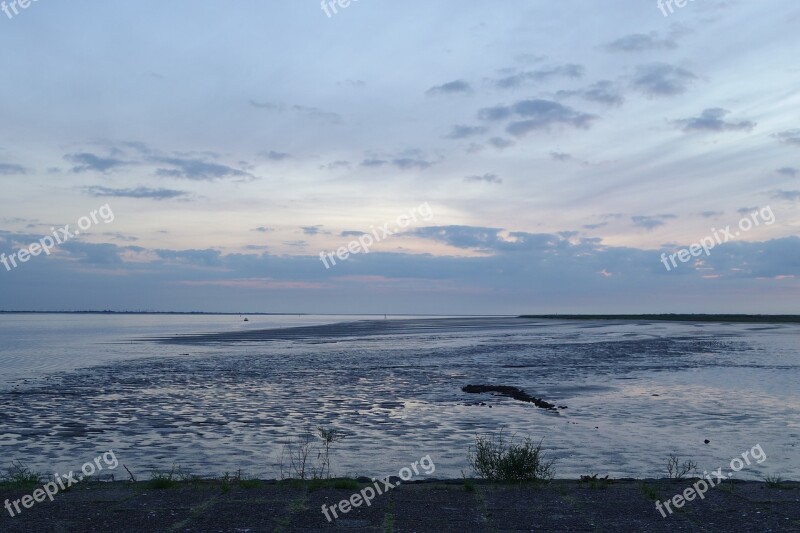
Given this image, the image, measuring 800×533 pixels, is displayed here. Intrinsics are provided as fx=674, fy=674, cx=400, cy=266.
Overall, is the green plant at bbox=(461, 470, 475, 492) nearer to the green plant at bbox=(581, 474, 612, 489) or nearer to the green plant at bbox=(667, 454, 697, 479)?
the green plant at bbox=(581, 474, 612, 489)

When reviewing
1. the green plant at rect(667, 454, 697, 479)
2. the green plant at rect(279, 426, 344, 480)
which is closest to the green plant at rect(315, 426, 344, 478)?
the green plant at rect(279, 426, 344, 480)

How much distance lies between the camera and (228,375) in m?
33.8

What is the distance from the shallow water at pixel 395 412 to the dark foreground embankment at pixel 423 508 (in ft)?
10.5

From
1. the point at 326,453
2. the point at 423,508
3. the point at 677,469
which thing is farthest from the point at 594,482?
the point at 326,453

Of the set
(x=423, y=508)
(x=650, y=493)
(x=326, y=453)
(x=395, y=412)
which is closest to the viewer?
(x=423, y=508)

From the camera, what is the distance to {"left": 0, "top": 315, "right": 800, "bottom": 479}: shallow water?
14773 millimetres

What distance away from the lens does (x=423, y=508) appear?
29.6 ft

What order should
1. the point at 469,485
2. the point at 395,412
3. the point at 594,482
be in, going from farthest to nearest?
the point at 395,412 → the point at 594,482 → the point at 469,485

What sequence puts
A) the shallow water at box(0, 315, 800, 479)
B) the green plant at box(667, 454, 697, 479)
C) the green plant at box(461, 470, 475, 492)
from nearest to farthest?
the green plant at box(461, 470, 475, 492), the green plant at box(667, 454, 697, 479), the shallow water at box(0, 315, 800, 479)

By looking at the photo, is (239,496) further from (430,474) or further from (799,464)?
(799,464)

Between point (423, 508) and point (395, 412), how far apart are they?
A: 1245 centimetres

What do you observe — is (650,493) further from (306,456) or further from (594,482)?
(306,456)

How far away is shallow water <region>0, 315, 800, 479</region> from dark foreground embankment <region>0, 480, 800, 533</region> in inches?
125

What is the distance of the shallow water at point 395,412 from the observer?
48.5 ft
